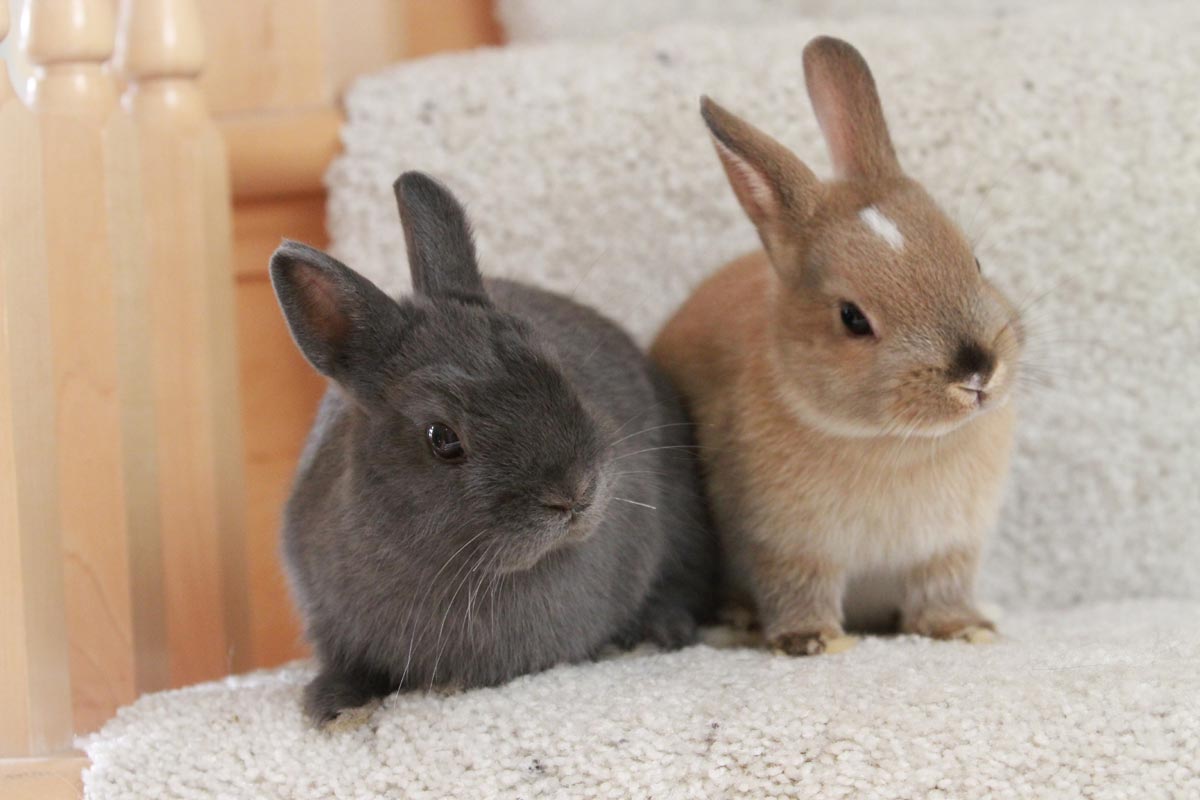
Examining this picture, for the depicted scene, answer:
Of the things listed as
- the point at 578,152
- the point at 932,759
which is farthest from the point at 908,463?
the point at 578,152

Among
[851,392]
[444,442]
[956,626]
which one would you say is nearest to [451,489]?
[444,442]

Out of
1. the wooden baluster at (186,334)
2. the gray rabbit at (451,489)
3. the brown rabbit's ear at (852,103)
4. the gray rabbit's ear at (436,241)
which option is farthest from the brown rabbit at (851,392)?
the wooden baluster at (186,334)

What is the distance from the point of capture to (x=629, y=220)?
198cm

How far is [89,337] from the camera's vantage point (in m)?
1.54

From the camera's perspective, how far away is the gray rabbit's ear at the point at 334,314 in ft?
4.03

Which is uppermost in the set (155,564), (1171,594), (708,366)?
(708,366)

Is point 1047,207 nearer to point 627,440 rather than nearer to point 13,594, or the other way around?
point 627,440

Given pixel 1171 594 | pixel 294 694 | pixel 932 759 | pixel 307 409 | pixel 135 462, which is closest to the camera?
pixel 932 759

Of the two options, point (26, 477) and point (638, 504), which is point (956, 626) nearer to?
point (638, 504)

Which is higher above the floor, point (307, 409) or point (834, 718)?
point (307, 409)

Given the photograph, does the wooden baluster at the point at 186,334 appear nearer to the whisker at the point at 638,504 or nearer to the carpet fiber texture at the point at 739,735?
the carpet fiber texture at the point at 739,735

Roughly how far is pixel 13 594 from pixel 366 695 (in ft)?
1.18

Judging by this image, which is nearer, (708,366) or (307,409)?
(708,366)

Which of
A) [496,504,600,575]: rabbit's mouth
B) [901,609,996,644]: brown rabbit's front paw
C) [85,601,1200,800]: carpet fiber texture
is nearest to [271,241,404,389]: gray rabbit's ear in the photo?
[496,504,600,575]: rabbit's mouth
